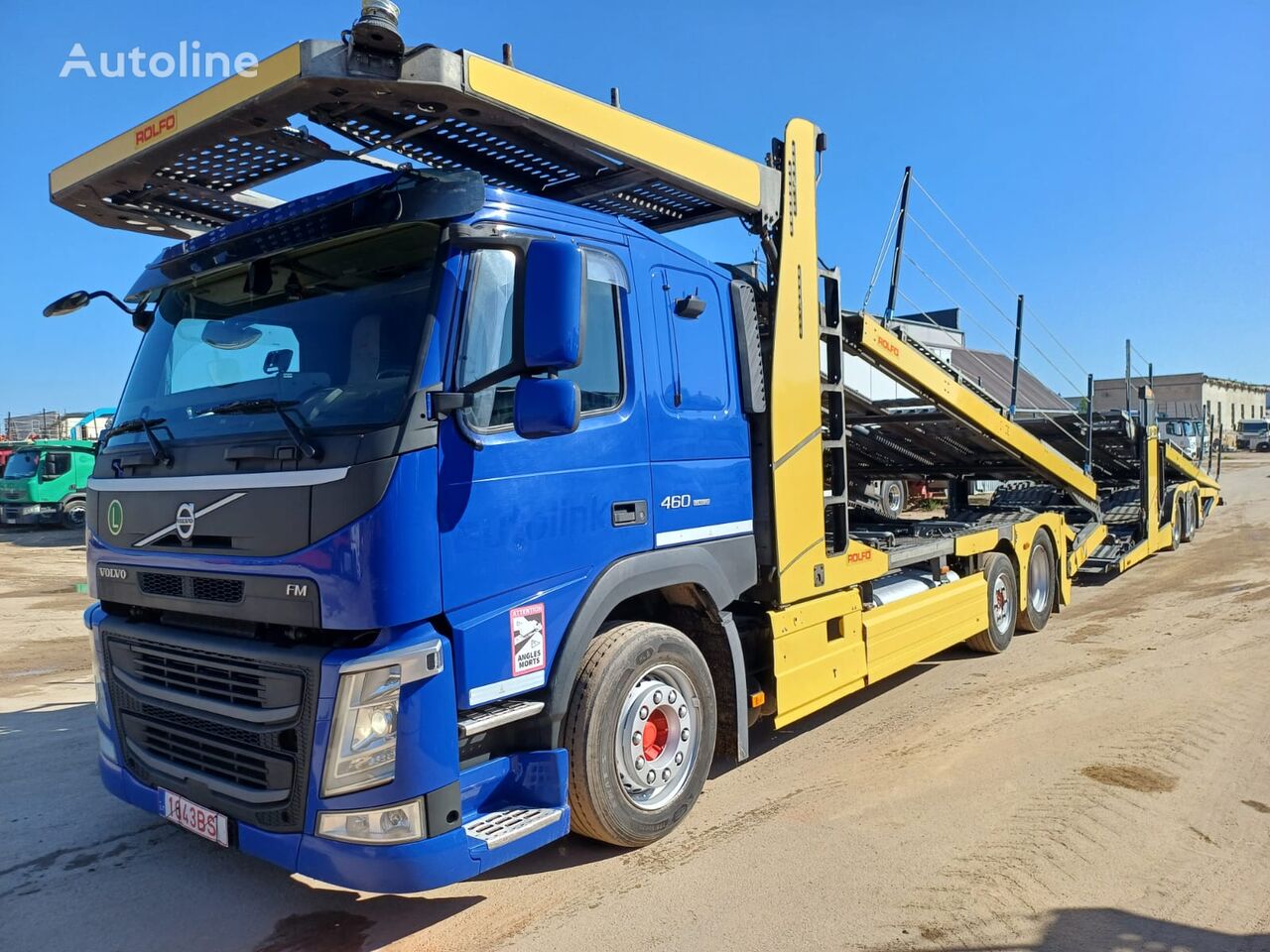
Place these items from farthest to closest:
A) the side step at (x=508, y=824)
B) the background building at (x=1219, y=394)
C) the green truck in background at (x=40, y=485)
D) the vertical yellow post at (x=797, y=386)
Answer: the background building at (x=1219, y=394) < the green truck in background at (x=40, y=485) < the vertical yellow post at (x=797, y=386) < the side step at (x=508, y=824)

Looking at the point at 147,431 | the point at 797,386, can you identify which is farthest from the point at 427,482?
the point at 797,386

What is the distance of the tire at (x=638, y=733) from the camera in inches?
136

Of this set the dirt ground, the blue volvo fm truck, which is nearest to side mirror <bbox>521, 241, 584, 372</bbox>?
the blue volvo fm truck

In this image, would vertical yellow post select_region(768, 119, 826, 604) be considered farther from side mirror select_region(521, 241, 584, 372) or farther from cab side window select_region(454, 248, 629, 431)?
side mirror select_region(521, 241, 584, 372)

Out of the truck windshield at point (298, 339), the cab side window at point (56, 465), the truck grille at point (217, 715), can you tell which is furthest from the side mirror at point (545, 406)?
the cab side window at point (56, 465)

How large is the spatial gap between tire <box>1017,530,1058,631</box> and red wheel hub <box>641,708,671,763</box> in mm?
5288

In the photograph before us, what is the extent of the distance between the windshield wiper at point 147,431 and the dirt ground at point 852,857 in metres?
1.80

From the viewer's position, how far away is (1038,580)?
8375mm

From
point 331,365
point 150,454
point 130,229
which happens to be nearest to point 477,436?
point 331,365

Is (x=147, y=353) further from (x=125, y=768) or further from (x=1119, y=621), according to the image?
(x=1119, y=621)

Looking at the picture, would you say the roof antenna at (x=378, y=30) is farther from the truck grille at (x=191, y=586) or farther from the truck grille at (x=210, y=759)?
the truck grille at (x=210, y=759)

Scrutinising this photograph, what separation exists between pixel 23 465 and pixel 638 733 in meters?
24.4

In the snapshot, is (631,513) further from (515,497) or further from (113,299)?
(113,299)

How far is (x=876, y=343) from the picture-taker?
6.15 m
